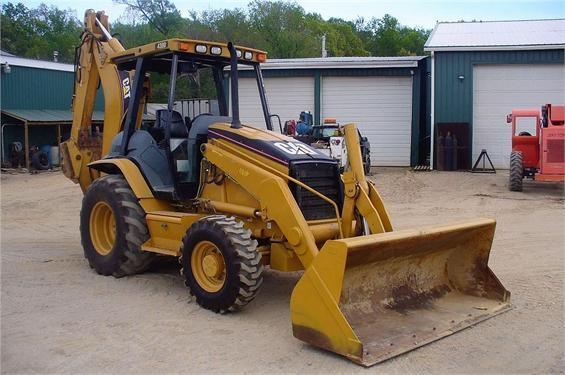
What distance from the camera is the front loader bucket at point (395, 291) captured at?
16.4 ft

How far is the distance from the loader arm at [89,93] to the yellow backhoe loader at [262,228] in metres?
0.23

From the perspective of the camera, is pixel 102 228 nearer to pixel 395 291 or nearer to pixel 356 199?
pixel 356 199

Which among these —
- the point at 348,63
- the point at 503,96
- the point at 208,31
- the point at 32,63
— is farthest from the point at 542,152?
the point at 208,31

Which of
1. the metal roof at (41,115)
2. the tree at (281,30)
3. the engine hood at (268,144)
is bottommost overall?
the engine hood at (268,144)

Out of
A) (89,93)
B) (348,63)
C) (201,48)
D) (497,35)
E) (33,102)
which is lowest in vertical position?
(89,93)

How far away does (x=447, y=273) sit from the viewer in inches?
253

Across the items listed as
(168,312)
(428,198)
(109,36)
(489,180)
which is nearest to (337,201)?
(168,312)

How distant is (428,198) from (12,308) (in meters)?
10.6

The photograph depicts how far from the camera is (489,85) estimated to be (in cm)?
2098

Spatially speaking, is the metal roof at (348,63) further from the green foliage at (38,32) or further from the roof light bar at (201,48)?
the green foliage at (38,32)

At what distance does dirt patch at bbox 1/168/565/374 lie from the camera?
4.86m

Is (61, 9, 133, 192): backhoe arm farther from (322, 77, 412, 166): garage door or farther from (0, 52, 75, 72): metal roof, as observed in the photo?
(0, 52, 75, 72): metal roof

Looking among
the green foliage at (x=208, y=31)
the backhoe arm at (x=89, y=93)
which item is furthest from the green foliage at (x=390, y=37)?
the backhoe arm at (x=89, y=93)

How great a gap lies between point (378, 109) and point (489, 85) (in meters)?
4.17
